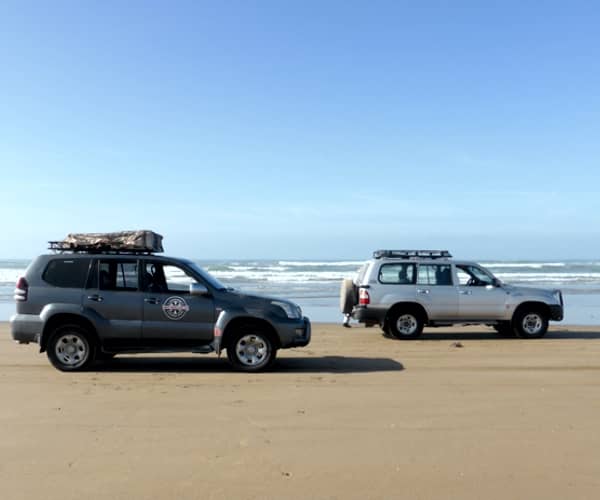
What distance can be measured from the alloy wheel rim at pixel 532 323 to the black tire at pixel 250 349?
22.3ft

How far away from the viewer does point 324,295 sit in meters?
26.8

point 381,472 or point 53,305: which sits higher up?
point 53,305

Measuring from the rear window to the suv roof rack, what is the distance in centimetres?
26

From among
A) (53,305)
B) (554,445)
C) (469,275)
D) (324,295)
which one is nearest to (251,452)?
(554,445)

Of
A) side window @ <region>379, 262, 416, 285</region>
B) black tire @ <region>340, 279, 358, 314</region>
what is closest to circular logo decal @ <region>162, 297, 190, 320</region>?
black tire @ <region>340, 279, 358, 314</region>

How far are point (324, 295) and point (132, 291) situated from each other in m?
18.0

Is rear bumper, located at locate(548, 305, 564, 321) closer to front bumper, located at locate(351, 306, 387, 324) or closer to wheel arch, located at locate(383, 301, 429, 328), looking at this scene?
wheel arch, located at locate(383, 301, 429, 328)

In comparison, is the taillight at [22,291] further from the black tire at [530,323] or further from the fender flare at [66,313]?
the black tire at [530,323]

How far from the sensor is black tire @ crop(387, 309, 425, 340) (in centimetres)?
1344

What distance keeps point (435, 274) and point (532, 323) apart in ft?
7.54

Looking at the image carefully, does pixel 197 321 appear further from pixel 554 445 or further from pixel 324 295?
pixel 324 295

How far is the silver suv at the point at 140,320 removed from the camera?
9.03m

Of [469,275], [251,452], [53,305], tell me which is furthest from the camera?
[469,275]

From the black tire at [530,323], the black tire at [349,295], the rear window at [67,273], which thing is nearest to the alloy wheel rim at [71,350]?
the rear window at [67,273]
